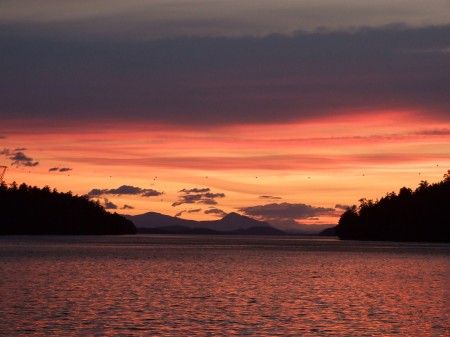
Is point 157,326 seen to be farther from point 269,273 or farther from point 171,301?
point 269,273

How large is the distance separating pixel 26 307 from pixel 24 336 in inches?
555

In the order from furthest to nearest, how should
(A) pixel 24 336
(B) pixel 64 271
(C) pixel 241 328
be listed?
(B) pixel 64 271 < (C) pixel 241 328 < (A) pixel 24 336

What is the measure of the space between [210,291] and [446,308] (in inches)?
845

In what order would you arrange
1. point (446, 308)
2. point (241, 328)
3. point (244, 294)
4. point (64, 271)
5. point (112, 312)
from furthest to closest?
point (64, 271) → point (244, 294) → point (446, 308) → point (112, 312) → point (241, 328)

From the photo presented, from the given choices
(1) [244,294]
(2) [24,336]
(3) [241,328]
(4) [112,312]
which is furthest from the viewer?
(1) [244,294]

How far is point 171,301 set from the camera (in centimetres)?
6469

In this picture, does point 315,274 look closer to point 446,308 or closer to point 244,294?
point 244,294

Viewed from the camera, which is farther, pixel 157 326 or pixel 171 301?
pixel 171 301

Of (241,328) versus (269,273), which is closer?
(241,328)

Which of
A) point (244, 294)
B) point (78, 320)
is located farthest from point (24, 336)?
point (244, 294)

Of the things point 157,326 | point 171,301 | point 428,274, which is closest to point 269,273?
point 428,274

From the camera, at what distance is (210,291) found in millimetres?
75062

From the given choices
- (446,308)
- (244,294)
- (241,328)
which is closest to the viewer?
(241,328)

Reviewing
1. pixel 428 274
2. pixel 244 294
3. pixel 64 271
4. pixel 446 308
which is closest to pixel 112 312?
pixel 244 294
